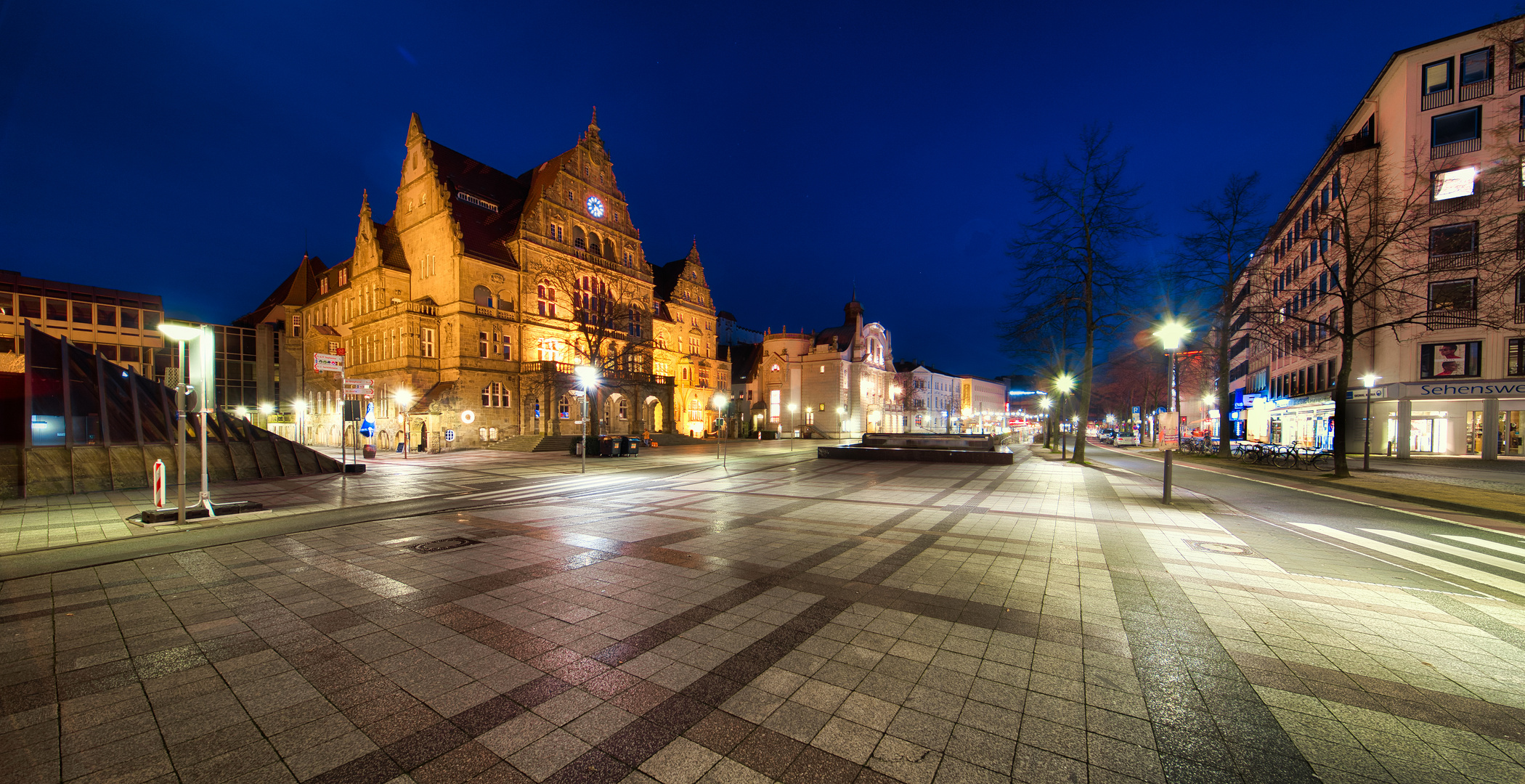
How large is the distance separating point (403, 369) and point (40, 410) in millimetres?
23625

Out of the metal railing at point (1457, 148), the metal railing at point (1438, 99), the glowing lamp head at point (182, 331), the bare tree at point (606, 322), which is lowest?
the glowing lamp head at point (182, 331)

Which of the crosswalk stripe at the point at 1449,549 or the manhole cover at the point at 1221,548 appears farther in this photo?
the manhole cover at the point at 1221,548

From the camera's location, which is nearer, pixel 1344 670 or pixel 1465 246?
pixel 1344 670

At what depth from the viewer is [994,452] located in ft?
73.8

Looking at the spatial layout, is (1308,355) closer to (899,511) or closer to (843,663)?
(899,511)

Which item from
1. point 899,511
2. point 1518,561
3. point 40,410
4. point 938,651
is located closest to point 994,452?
point 899,511

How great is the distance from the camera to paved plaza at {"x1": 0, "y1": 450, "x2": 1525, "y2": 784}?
9.98 feet

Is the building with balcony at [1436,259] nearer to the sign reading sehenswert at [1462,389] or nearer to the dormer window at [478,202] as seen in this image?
the sign reading sehenswert at [1462,389]

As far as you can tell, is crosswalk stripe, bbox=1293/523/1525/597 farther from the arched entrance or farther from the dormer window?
the dormer window

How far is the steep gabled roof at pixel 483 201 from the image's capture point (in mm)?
38875

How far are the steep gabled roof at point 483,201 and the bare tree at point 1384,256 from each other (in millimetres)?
44886

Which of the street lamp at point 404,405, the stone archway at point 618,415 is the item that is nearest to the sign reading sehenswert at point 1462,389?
the stone archway at point 618,415

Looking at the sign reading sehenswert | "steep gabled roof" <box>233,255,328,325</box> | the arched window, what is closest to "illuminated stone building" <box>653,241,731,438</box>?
the arched window

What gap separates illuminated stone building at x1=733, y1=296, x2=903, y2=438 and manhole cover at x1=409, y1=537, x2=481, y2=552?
57.4 m
